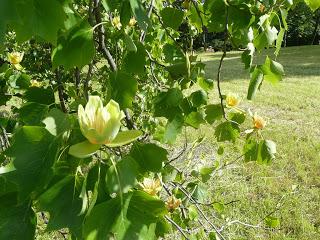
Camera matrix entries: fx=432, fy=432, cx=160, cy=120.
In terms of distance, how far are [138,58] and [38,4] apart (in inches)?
13.0

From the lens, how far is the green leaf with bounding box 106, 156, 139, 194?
0.62 m

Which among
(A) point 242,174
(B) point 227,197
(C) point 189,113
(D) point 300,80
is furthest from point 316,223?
(D) point 300,80

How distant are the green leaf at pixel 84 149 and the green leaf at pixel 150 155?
164mm

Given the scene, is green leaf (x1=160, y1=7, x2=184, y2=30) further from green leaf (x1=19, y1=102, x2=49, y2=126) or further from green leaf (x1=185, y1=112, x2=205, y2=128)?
green leaf (x1=19, y1=102, x2=49, y2=126)

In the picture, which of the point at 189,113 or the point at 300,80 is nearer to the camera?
the point at 189,113

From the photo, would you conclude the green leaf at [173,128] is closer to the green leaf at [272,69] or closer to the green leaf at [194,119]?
the green leaf at [194,119]

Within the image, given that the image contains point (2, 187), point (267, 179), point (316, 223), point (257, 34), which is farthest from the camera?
point (267, 179)

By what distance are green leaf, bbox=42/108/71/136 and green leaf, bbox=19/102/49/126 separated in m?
0.21

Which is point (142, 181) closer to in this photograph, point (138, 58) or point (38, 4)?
point (138, 58)

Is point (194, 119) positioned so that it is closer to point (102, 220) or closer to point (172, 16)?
point (172, 16)

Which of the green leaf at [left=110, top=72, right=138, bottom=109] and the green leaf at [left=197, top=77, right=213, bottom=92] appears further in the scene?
the green leaf at [left=197, top=77, right=213, bottom=92]

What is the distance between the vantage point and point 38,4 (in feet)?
2.09

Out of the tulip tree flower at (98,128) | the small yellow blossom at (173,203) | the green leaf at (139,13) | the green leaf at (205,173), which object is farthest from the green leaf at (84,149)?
the green leaf at (205,173)

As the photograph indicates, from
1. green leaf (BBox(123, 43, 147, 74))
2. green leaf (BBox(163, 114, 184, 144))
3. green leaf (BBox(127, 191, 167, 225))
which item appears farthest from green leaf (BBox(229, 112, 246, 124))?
green leaf (BBox(127, 191, 167, 225))
